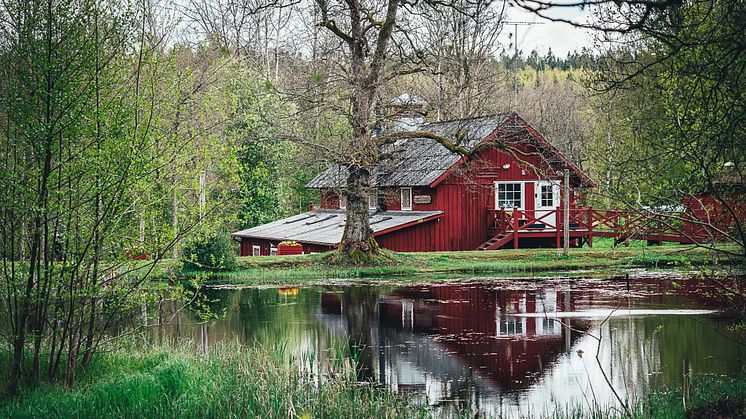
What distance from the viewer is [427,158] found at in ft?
126

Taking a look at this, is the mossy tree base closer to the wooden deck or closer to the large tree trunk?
the large tree trunk

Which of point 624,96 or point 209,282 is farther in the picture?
point 624,96

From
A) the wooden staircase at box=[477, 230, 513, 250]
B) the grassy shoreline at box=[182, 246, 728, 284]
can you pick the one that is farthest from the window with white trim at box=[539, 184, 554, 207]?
the grassy shoreline at box=[182, 246, 728, 284]

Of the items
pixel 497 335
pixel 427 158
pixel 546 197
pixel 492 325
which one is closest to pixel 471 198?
pixel 427 158

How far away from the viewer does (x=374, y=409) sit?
9438 mm

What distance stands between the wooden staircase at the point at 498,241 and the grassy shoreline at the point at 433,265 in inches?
78.0

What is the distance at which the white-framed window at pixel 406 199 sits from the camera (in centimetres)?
3788

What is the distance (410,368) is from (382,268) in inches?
617

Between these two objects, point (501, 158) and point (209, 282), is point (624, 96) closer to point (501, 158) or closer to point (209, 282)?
point (501, 158)

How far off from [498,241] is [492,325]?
57.1 feet

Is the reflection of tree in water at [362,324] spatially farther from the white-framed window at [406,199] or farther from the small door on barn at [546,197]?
the small door on barn at [546,197]

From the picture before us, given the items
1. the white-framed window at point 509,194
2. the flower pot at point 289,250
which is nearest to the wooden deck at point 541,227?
the white-framed window at point 509,194

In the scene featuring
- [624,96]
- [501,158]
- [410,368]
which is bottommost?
[410,368]

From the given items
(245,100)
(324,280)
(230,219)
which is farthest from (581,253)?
(230,219)
